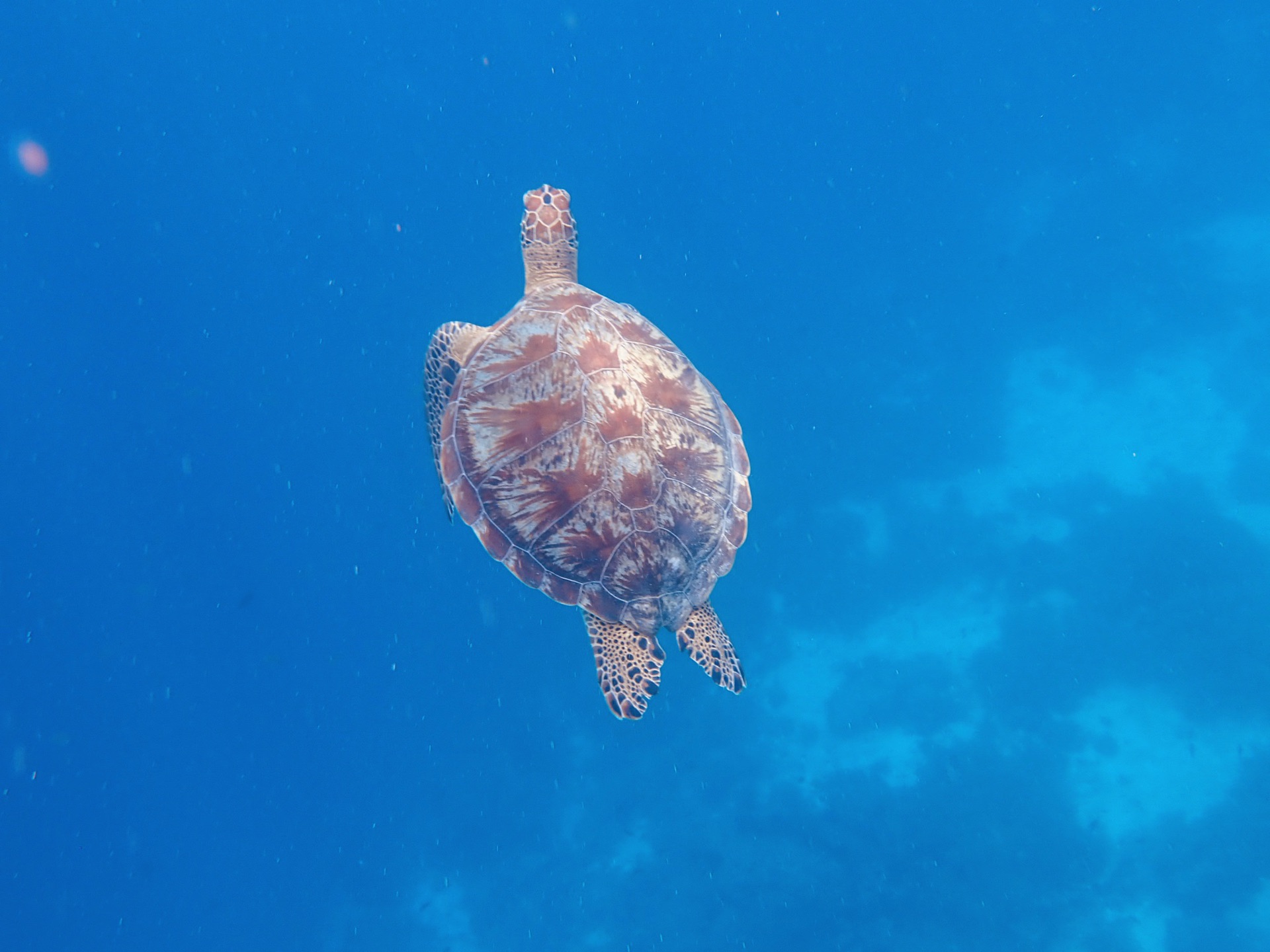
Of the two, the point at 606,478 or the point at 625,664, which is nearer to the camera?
the point at 606,478

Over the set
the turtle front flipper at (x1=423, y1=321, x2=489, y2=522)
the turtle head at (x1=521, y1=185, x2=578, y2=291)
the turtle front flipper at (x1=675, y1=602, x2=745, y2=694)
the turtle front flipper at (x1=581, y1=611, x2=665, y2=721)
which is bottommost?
the turtle front flipper at (x1=581, y1=611, x2=665, y2=721)

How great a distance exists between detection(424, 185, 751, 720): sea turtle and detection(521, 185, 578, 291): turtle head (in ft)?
4.23

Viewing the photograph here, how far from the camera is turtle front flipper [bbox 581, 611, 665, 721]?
4.72m

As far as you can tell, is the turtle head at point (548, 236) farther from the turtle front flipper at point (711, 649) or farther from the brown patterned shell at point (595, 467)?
the turtle front flipper at point (711, 649)

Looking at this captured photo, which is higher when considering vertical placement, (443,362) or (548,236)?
(548,236)

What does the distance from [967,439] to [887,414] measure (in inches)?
63.5

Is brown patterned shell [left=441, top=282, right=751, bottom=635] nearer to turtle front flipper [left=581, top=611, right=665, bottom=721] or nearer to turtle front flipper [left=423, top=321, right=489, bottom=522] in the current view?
turtle front flipper [left=581, top=611, right=665, bottom=721]

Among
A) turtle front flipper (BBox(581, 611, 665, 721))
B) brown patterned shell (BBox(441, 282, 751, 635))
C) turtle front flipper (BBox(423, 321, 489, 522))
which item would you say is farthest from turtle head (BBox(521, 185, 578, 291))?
turtle front flipper (BBox(581, 611, 665, 721))

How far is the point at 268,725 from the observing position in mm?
10742

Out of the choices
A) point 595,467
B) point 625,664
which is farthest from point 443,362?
point 625,664

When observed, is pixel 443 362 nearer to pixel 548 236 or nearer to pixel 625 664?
pixel 548 236

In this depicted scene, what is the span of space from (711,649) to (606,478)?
1.61 meters

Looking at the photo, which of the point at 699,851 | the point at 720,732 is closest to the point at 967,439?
the point at 720,732

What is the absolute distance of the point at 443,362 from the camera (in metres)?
6.18
